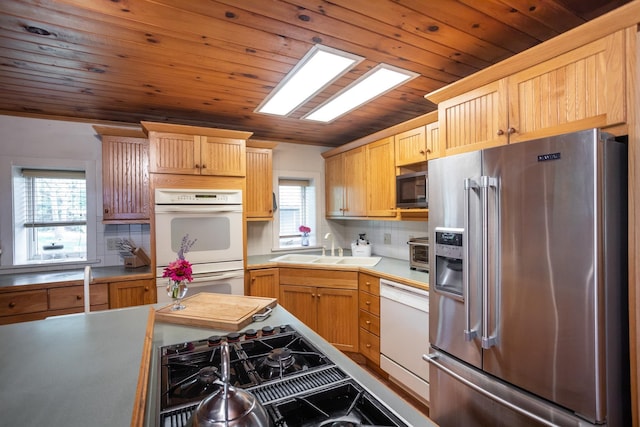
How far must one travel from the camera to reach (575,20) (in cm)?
156

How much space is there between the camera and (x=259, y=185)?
11.5 feet

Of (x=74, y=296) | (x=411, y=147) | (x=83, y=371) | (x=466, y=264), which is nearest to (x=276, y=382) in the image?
(x=83, y=371)

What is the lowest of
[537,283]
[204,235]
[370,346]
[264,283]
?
[370,346]

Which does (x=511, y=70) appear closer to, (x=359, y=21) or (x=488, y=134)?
(x=488, y=134)

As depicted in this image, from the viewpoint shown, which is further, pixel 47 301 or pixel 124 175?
pixel 124 175

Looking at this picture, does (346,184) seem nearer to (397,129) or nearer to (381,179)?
(381,179)

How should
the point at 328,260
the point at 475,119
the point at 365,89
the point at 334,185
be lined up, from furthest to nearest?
the point at 334,185 → the point at 328,260 → the point at 365,89 → the point at 475,119

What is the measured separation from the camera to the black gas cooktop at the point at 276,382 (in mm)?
790

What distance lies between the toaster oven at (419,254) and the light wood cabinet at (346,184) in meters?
0.77

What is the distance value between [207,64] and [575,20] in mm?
2080

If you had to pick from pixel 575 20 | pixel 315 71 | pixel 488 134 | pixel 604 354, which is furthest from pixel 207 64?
pixel 604 354

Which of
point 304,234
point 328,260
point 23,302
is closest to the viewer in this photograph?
point 23,302

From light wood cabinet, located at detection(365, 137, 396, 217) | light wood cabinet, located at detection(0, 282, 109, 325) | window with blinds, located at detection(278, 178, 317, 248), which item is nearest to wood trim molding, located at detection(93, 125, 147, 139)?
light wood cabinet, located at detection(0, 282, 109, 325)

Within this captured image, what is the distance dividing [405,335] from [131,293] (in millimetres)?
2334
